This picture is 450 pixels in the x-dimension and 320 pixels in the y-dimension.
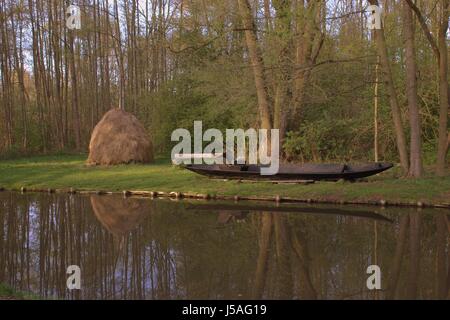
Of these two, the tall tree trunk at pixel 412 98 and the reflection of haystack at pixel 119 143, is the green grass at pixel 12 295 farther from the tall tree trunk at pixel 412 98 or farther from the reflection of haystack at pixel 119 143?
the reflection of haystack at pixel 119 143

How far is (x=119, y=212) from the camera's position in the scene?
42.1 feet

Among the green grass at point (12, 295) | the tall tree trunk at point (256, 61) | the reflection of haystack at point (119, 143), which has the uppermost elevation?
the tall tree trunk at point (256, 61)

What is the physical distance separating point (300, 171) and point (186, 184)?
12.0ft

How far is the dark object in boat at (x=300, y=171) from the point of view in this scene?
15.3 meters

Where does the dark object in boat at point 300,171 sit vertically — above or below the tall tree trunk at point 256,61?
below

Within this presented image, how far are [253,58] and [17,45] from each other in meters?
18.7

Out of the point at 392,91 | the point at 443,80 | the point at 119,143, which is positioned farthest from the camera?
the point at 119,143

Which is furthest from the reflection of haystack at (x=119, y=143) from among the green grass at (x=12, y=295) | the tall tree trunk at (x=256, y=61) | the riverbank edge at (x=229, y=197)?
the green grass at (x=12, y=295)

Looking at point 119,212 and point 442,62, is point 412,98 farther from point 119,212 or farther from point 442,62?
point 119,212

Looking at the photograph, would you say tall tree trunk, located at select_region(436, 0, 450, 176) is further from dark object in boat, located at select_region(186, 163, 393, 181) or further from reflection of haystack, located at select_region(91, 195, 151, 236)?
reflection of haystack, located at select_region(91, 195, 151, 236)

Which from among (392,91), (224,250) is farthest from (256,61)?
(224,250)

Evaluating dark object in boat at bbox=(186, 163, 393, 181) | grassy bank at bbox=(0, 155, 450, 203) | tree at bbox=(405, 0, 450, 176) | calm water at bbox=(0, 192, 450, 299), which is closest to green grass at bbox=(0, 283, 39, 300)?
calm water at bbox=(0, 192, 450, 299)

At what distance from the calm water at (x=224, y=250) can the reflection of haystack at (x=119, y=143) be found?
848cm

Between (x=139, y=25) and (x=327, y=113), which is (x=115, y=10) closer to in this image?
(x=139, y=25)
